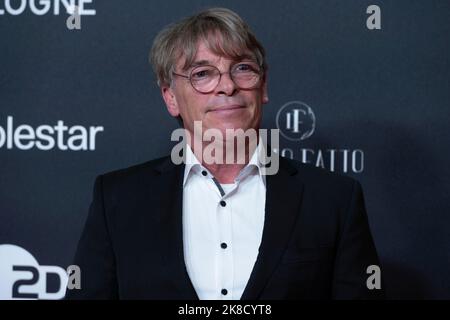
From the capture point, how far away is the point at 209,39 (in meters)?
1.55

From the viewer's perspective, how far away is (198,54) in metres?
1.56

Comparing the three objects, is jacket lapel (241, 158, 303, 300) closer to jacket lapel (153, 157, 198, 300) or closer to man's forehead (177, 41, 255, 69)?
jacket lapel (153, 157, 198, 300)

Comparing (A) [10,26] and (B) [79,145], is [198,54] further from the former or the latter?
(A) [10,26]

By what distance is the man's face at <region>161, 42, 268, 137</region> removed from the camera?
1.55 metres

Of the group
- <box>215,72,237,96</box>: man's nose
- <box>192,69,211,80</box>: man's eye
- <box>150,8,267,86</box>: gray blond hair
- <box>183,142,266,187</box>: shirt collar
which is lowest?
<box>183,142,266,187</box>: shirt collar

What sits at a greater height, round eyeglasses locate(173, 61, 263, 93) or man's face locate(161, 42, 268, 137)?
round eyeglasses locate(173, 61, 263, 93)

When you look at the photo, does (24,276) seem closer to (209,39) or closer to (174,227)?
(174,227)

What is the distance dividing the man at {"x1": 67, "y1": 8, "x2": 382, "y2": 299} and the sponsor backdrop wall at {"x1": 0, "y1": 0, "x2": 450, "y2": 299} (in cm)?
44

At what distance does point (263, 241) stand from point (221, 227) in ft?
0.35

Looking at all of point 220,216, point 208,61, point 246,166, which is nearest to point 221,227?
point 220,216

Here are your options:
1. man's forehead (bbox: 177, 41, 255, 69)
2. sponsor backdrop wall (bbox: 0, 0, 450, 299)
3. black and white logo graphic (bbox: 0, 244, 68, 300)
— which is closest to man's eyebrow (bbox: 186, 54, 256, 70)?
man's forehead (bbox: 177, 41, 255, 69)

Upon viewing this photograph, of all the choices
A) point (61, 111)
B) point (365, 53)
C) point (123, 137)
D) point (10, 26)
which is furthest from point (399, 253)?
point (10, 26)

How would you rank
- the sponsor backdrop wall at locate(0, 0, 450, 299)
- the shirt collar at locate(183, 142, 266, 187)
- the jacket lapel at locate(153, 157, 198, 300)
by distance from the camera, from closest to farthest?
the jacket lapel at locate(153, 157, 198, 300) < the shirt collar at locate(183, 142, 266, 187) < the sponsor backdrop wall at locate(0, 0, 450, 299)

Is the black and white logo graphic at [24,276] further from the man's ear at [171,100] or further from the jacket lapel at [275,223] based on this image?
the jacket lapel at [275,223]
